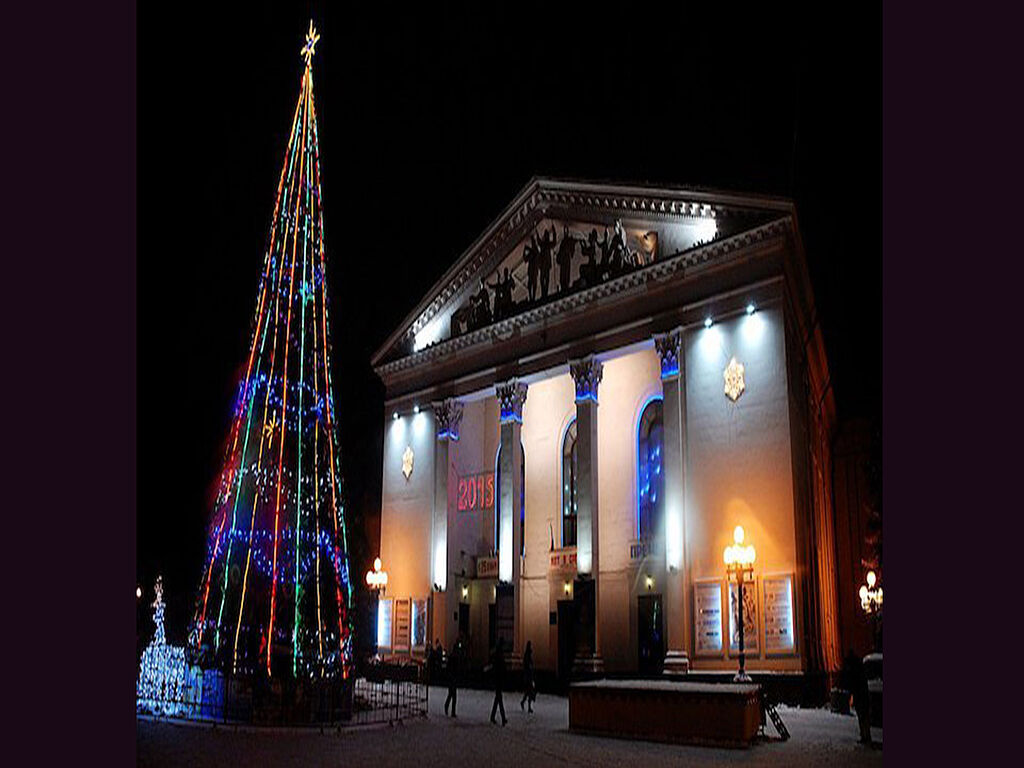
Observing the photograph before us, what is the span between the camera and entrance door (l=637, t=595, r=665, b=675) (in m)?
28.7

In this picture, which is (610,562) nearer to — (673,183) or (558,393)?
(558,393)

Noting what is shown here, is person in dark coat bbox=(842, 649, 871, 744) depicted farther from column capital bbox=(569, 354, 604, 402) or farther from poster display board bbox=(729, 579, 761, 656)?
column capital bbox=(569, 354, 604, 402)

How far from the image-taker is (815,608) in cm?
2666

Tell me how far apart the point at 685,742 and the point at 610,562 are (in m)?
16.0

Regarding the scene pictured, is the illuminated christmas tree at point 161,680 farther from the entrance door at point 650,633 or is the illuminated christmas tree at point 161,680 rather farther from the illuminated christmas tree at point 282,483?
the entrance door at point 650,633

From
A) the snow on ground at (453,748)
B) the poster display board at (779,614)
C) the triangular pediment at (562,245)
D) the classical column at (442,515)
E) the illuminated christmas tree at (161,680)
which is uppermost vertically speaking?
the triangular pediment at (562,245)

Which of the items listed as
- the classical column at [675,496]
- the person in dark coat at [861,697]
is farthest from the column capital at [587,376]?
the person in dark coat at [861,697]

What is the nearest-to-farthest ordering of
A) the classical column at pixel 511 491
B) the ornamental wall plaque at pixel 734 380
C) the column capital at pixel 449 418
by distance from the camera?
1. the ornamental wall plaque at pixel 734 380
2. the classical column at pixel 511 491
3. the column capital at pixel 449 418

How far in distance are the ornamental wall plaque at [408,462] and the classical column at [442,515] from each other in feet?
4.97

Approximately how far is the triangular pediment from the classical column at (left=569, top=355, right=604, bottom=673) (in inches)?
117

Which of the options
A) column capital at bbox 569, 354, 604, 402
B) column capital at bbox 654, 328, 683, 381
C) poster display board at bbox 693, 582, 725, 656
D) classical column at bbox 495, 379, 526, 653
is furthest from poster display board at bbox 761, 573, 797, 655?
classical column at bbox 495, 379, 526, 653

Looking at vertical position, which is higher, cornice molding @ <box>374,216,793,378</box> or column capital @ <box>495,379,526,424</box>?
cornice molding @ <box>374,216,793,378</box>

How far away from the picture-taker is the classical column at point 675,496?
1019 inches

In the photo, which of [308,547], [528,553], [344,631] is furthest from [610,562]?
[308,547]
